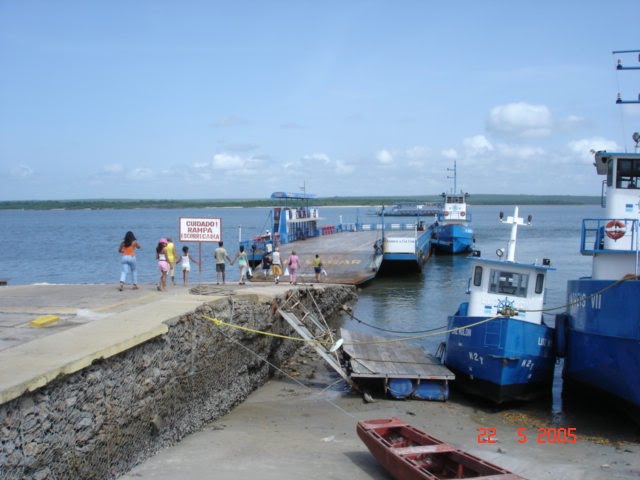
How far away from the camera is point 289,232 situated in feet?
147

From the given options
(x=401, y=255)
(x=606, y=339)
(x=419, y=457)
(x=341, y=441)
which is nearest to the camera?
(x=419, y=457)

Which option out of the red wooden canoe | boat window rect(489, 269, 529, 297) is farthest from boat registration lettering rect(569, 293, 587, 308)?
the red wooden canoe

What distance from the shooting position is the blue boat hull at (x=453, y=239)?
5856 cm

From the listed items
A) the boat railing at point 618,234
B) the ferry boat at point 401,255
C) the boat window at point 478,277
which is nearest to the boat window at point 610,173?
the boat railing at point 618,234

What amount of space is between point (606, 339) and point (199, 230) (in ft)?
39.6

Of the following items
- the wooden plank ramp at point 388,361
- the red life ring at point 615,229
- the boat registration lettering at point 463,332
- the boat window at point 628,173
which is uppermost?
the boat window at point 628,173

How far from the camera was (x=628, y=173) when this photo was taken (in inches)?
633

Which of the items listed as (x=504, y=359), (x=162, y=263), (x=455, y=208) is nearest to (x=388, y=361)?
(x=504, y=359)

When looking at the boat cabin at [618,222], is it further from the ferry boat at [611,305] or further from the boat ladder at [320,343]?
the boat ladder at [320,343]

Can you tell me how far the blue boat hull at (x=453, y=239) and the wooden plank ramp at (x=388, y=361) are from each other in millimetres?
41412
